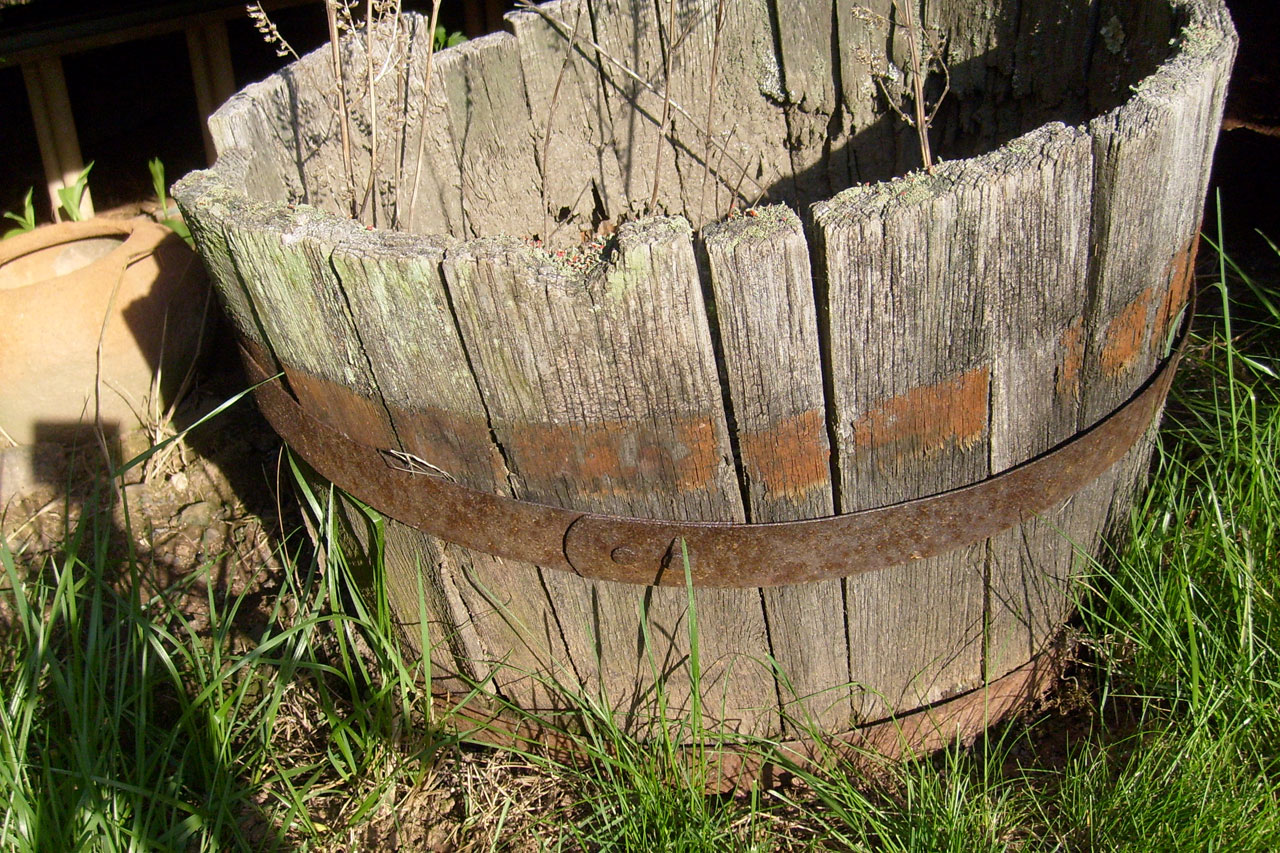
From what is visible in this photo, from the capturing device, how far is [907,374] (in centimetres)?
145

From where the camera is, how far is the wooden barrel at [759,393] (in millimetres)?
1344

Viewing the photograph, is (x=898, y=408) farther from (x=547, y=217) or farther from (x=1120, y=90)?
(x=547, y=217)

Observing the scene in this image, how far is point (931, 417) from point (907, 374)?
3.7 inches

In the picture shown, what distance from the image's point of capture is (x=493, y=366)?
1423 millimetres

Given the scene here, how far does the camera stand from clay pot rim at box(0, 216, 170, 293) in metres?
2.86

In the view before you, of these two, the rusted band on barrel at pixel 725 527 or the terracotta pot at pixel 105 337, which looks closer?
the rusted band on barrel at pixel 725 527

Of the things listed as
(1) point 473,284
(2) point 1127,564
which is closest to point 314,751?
(1) point 473,284

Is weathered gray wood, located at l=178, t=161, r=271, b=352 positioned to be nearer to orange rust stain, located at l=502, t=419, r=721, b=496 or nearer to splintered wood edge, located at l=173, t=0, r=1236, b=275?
splintered wood edge, located at l=173, t=0, r=1236, b=275

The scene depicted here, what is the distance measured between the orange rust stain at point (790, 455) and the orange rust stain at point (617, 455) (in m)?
0.06

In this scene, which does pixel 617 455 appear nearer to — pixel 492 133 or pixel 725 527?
pixel 725 527

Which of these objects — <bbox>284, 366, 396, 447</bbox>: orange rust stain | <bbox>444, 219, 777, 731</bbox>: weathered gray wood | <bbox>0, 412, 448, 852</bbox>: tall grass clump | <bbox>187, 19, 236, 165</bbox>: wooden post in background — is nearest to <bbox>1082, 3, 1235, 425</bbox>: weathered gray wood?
<bbox>444, 219, 777, 731</bbox>: weathered gray wood

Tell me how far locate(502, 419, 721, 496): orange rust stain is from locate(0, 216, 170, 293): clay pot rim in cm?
186

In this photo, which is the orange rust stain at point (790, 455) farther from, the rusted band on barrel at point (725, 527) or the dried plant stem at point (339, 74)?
the dried plant stem at point (339, 74)

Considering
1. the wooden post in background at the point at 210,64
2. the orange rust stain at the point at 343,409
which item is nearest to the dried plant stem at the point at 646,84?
the orange rust stain at the point at 343,409
